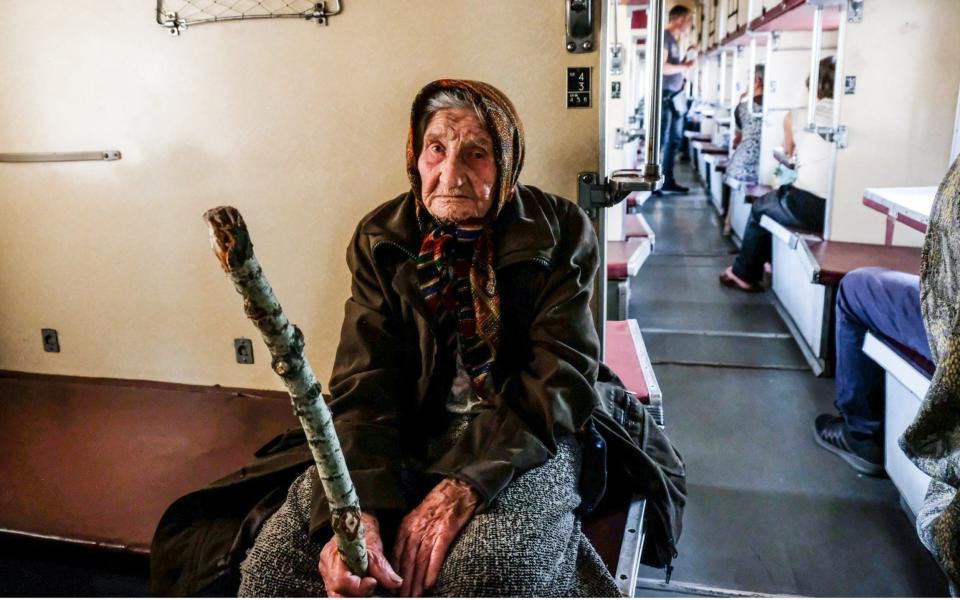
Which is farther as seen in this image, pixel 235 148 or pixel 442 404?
pixel 235 148

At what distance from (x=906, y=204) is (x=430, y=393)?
1.79 metres

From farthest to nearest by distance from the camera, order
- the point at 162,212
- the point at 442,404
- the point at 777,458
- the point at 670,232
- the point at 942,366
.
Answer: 1. the point at 670,232
2. the point at 777,458
3. the point at 162,212
4. the point at 442,404
5. the point at 942,366

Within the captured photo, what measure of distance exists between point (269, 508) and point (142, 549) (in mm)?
580

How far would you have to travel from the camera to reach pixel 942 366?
132 centimetres

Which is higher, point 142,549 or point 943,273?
point 943,273

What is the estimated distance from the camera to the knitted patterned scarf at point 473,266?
57.3 inches

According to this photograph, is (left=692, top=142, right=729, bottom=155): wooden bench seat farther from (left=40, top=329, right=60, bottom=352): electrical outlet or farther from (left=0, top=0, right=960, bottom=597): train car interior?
(left=40, top=329, right=60, bottom=352): electrical outlet

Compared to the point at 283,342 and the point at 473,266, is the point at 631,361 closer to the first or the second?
the point at 473,266

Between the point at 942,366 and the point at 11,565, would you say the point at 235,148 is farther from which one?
the point at 942,366

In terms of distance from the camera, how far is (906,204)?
2.31 m

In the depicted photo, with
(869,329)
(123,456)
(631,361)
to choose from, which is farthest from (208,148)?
(869,329)

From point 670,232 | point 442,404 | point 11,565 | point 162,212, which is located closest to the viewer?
point 442,404

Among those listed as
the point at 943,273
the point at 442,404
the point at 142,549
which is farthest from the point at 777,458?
the point at 142,549

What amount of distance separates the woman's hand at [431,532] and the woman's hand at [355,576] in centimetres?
4
